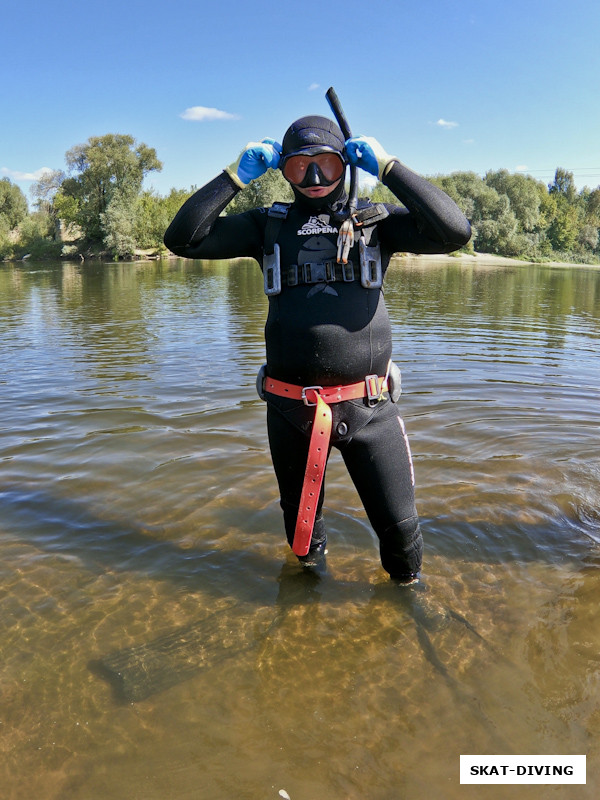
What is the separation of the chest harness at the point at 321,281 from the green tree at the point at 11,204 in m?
80.7

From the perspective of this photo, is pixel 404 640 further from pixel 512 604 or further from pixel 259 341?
pixel 259 341

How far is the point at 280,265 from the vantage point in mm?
3090

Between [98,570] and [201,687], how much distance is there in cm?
136

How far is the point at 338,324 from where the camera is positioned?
9.89 ft

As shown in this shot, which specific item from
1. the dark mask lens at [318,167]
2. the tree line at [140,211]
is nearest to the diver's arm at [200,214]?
the dark mask lens at [318,167]

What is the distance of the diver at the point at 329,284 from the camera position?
296cm

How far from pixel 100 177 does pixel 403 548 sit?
225ft

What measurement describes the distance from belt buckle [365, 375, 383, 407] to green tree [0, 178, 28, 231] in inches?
3194

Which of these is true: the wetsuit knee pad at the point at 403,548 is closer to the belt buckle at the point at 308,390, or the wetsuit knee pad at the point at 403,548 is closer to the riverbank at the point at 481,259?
the belt buckle at the point at 308,390

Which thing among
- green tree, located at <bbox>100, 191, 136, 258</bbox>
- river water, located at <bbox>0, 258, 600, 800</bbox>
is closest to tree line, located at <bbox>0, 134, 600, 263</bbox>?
green tree, located at <bbox>100, 191, 136, 258</bbox>

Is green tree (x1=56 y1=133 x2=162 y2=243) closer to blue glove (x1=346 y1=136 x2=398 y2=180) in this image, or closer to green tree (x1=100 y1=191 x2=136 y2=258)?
green tree (x1=100 y1=191 x2=136 y2=258)

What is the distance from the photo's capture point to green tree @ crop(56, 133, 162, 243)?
6128 cm

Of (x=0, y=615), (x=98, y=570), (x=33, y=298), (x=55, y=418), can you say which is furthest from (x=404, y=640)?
(x=33, y=298)

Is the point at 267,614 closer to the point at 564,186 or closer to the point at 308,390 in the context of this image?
the point at 308,390
